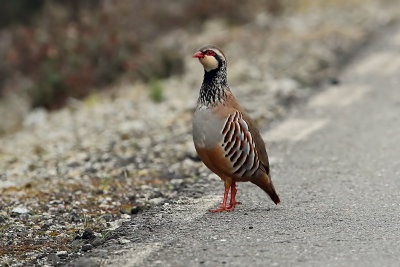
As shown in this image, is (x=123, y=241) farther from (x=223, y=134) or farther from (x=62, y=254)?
(x=223, y=134)

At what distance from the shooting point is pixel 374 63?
44.7 feet

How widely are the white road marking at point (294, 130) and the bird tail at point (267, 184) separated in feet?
9.20

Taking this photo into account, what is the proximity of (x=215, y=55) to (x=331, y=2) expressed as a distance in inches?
520

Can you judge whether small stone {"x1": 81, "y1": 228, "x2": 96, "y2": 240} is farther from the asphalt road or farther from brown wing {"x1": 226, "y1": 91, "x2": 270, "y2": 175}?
brown wing {"x1": 226, "y1": 91, "x2": 270, "y2": 175}

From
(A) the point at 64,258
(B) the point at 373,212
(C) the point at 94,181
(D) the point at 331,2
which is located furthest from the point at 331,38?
(A) the point at 64,258

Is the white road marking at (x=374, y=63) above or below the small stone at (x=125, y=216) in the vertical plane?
above

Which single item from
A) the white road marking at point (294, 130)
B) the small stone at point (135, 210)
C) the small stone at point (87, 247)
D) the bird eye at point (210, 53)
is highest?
the white road marking at point (294, 130)

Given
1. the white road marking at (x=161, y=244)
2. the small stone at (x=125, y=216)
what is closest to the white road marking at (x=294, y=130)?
the white road marking at (x=161, y=244)

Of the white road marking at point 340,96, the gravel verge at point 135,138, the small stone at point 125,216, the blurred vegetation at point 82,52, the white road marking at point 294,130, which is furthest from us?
the blurred vegetation at point 82,52

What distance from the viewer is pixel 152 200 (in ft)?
24.7

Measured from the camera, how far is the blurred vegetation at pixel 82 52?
1347 cm

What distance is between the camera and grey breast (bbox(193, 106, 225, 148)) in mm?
6453

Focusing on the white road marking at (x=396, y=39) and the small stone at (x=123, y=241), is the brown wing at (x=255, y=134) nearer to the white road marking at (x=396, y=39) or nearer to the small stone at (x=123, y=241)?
the small stone at (x=123, y=241)

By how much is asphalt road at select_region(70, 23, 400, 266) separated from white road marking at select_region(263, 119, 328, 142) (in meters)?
0.01
